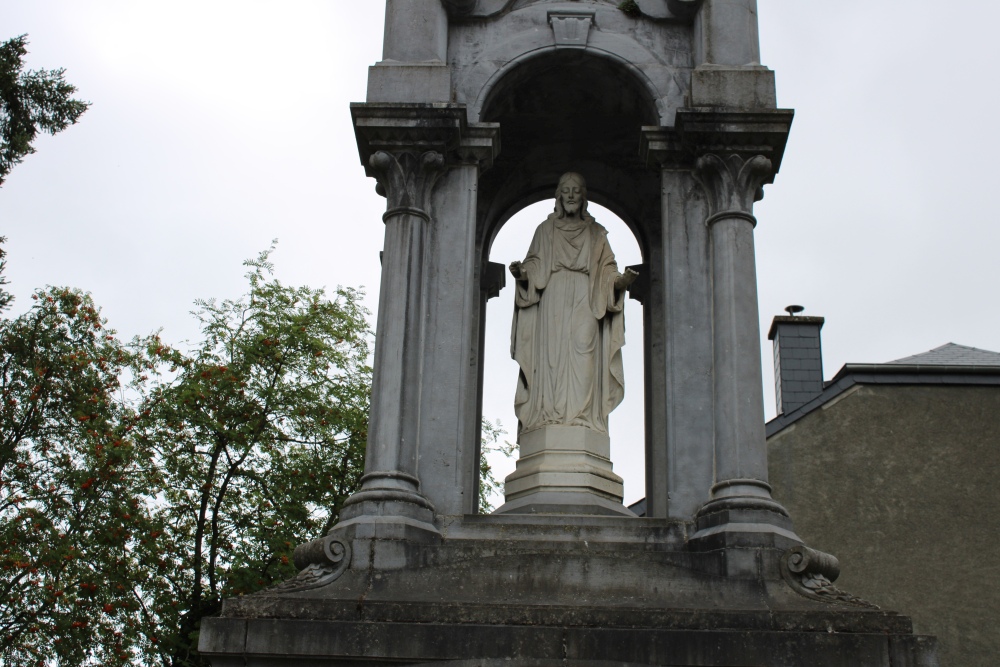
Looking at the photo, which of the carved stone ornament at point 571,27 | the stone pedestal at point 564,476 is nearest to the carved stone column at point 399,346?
the stone pedestal at point 564,476

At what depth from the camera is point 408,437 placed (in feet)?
30.5

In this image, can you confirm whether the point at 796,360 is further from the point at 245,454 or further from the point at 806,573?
A: the point at 806,573

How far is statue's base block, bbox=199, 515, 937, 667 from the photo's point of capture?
762cm

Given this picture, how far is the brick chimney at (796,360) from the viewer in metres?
21.3

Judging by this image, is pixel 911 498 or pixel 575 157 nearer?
pixel 575 157

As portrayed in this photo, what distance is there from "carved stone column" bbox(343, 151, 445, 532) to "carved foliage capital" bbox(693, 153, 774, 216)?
Answer: 2.15m

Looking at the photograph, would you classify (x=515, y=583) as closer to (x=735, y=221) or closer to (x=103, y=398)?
(x=735, y=221)

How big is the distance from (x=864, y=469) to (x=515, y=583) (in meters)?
11.7

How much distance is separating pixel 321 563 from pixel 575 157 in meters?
5.52

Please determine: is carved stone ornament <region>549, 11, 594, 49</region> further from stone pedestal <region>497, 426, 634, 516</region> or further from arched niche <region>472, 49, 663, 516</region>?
stone pedestal <region>497, 426, 634, 516</region>

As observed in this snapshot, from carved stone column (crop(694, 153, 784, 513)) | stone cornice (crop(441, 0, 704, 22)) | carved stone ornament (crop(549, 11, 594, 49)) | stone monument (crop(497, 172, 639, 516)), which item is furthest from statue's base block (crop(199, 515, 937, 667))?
stone cornice (crop(441, 0, 704, 22))

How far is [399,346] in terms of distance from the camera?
31.0ft

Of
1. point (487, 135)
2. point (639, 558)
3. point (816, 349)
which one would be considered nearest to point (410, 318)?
point (487, 135)

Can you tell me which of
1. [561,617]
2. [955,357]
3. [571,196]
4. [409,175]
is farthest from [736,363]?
[955,357]
